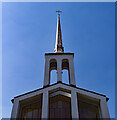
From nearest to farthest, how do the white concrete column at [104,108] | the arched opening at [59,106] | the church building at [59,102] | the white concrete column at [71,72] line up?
1. the white concrete column at [104,108]
2. the church building at [59,102]
3. the arched opening at [59,106]
4. the white concrete column at [71,72]

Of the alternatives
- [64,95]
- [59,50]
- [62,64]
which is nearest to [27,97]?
[64,95]

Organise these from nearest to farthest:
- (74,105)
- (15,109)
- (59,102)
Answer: (74,105) → (15,109) → (59,102)

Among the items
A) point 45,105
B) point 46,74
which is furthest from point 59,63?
point 45,105

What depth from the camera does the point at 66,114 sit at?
488 inches

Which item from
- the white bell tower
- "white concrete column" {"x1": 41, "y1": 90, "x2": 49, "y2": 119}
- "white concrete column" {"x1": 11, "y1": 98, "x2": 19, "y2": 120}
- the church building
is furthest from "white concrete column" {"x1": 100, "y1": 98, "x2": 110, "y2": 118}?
"white concrete column" {"x1": 11, "y1": 98, "x2": 19, "y2": 120}

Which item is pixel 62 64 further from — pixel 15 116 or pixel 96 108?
pixel 15 116

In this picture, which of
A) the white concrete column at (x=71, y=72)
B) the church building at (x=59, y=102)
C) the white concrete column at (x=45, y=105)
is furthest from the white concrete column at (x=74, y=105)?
the white concrete column at (x=71, y=72)

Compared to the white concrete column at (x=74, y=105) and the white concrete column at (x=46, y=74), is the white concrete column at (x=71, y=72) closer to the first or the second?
the white concrete column at (x=46, y=74)

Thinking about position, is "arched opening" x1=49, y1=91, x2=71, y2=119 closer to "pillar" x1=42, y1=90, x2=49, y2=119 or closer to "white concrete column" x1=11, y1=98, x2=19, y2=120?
"pillar" x1=42, y1=90, x2=49, y2=119

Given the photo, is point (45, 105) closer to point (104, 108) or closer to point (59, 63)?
point (104, 108)

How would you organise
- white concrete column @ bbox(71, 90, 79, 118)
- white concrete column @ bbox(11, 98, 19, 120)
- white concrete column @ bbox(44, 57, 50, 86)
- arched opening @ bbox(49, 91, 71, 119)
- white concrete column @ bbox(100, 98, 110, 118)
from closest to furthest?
white concrete column @ bbox(71, 90, 79, 118) < white concrete column @ bbox(100, 98, 110, 118) < white concrete column @ bbox(11, 98, 19, 120) < arched opening @ bbox(49, 91, 71, 119) < white concrete column @ bbox(44, 57, 50, 86)

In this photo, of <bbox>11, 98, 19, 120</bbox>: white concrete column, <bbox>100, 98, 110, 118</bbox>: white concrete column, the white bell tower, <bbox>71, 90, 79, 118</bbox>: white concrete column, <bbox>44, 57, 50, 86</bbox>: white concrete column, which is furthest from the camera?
the white bell tower

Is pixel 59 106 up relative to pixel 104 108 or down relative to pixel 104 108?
up

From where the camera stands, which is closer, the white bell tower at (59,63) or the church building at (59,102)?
the church building at (59,102)
